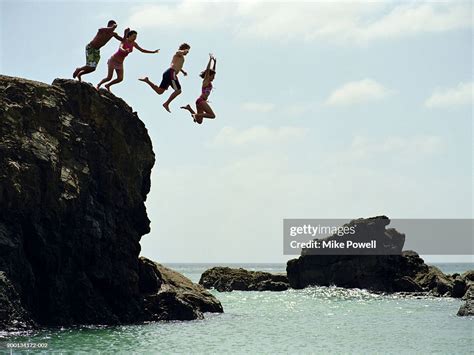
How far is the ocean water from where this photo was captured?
2564 cm

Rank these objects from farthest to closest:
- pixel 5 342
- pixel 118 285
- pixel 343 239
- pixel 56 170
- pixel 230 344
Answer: pixel 343 239, pixel 118 285, pixel 56 170, pixel 230 344, pixel 5 342

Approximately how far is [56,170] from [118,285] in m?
6.18

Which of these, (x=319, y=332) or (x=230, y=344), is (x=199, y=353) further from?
(x=319, y=332)

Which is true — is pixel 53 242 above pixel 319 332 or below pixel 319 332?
above

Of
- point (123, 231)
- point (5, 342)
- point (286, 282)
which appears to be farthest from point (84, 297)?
point (286, 282)

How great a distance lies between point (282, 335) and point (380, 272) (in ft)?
143

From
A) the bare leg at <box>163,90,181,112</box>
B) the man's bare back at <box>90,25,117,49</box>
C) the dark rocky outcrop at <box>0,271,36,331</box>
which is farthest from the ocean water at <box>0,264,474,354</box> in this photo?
the man's bare back at <box>90,25,117,49</box>

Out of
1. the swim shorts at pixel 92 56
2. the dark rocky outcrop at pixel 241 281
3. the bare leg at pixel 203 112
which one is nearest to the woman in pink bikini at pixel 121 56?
the swim shorts at pixel 92 56

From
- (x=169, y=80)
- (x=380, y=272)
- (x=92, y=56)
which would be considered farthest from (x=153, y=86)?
(x=380, y=272)

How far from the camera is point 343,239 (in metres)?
78.0

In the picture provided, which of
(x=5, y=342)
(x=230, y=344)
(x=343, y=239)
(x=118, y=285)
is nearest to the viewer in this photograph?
(x=5, y=342)

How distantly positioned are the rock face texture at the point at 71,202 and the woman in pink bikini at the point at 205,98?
28.0 ft

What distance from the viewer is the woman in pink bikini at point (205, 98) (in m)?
24.1

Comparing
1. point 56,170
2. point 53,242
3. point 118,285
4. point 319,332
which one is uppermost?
point 56,170
